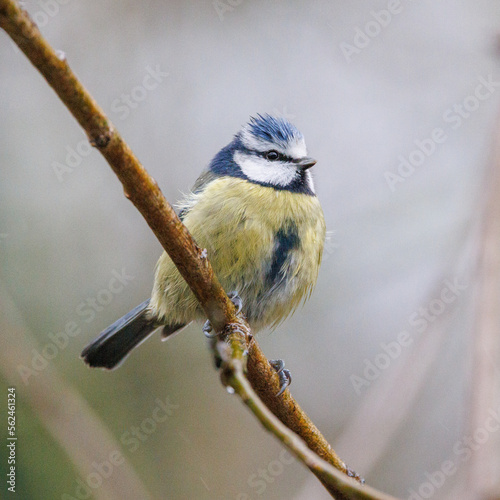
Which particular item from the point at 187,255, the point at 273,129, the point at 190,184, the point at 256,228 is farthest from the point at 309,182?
the point at 190,184

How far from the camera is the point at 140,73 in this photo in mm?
4781

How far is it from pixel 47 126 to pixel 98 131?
3.84 metres

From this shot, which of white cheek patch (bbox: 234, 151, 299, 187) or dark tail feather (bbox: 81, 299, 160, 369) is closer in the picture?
white cheek patch (bbox: 234, 151, 299, 187)

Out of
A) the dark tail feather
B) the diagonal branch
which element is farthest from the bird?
the diagonal branch

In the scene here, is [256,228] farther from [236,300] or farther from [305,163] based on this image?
[305,163]

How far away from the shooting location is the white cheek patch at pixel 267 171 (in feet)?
9.03

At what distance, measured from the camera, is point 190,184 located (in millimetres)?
4715

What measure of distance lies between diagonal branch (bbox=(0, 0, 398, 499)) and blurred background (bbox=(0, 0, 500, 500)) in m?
1.82

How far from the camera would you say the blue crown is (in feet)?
9.49

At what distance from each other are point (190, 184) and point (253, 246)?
2335 mm

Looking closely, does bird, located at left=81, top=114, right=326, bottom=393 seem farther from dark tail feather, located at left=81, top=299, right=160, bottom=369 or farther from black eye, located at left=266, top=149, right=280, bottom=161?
dark tail feather, located at left=81, top=299, right=160, bottom=369

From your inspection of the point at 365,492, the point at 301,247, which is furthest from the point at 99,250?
the point at 365,492

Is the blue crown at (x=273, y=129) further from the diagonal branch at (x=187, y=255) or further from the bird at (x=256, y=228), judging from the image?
the diagonal branch at (x=187, y=255)

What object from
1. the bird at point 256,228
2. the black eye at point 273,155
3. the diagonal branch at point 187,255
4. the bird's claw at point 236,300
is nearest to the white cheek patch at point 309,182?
the bird at point 256,228
